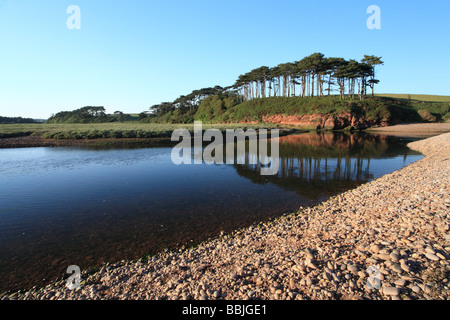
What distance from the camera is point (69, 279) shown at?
5711 mm

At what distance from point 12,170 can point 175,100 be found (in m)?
107

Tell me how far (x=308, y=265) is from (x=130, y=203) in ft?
29.3

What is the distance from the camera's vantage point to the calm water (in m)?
7.03

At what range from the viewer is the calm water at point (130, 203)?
7031 mm

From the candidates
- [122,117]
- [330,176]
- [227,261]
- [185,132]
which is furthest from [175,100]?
[227,261]

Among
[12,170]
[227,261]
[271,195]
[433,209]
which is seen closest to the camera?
[227,261]

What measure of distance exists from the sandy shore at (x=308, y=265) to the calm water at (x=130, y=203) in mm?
1171

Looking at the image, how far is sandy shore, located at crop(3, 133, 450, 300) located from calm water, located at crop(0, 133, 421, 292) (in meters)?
1.17

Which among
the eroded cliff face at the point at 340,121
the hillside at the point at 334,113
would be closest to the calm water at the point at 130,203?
the eroded cliff face at the point at 340,121

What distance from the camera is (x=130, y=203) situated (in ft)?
36.6

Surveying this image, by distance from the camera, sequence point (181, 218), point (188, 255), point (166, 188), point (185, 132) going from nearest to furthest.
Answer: point (188, 255) → point (181, 218) → point (166, 188) → point (185, 132)

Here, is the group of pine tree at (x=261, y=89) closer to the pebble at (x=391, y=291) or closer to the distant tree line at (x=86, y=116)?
the distant tree line at (x=86, y=116)
